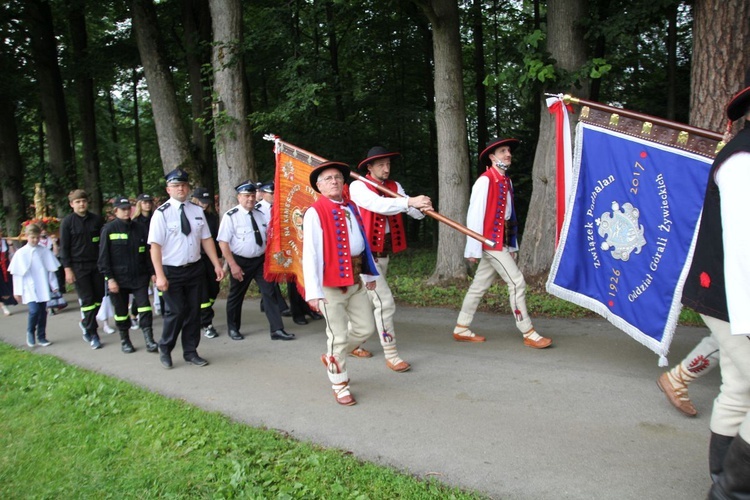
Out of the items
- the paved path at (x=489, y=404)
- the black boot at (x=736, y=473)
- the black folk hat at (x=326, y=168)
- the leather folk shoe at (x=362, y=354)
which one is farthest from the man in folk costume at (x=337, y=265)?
the black boot at (x=736, y=473)

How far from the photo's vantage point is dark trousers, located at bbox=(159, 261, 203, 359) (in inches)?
255

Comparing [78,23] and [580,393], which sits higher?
[78,23]

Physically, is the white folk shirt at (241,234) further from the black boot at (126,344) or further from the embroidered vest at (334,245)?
the embroidered vest at (334,245)

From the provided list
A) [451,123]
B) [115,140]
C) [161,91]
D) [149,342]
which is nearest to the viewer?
[149,342]

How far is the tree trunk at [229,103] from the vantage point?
10.8 m

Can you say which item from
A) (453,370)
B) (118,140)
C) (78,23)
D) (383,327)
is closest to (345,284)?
(383,327)

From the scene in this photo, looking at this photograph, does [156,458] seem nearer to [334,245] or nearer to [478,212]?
[334,245]

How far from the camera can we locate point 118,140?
3288 cm

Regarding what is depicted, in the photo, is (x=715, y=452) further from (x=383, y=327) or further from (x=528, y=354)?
(x=383, y=327)

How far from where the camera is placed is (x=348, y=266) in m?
5.07

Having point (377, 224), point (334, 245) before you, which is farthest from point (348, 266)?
point (377, 224)

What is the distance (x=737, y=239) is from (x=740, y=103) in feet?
2.57

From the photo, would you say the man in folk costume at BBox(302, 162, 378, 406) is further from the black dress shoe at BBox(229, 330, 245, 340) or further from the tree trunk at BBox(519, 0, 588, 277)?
the tree trunk at BBox(519, 0, 588, 277)

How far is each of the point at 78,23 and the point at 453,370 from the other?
19385mm
